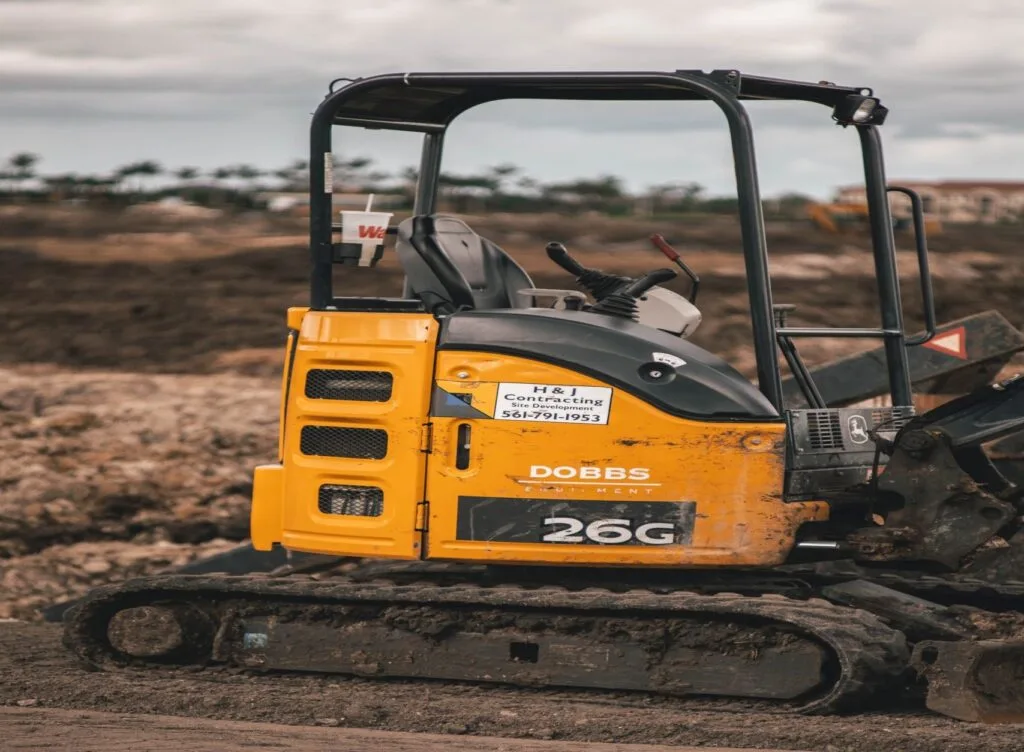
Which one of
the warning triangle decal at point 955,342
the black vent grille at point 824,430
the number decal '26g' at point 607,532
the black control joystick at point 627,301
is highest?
the black control joystick at point 627,301

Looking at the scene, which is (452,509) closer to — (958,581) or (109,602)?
(109,602)

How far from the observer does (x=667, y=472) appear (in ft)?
21.5

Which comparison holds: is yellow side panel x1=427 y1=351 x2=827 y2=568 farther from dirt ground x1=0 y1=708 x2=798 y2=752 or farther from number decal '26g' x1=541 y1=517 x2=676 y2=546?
dirt ground x1=0 y1=708 x2=798 y2=752

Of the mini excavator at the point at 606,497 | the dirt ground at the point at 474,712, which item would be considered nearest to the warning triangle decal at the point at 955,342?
the mini excavator at the point at 606,497

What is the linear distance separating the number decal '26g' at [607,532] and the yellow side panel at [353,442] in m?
0.60

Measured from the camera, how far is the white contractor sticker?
6.61 m

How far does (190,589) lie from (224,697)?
2.38 feet

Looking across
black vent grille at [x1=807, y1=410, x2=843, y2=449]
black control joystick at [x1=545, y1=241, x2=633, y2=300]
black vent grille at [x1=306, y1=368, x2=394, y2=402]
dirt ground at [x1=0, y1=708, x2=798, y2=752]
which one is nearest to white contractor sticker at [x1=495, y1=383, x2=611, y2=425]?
black vent grille at [x1=306, y1=368, x2=394, y2=402]

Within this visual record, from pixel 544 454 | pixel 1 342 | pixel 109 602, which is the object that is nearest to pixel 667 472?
pixel 544 454

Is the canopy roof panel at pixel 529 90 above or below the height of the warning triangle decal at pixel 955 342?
above

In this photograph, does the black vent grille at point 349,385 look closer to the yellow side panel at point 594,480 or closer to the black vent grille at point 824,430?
the yellow side panel at point 594,480

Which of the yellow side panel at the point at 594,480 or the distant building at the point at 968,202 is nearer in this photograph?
the yellow side panel at the point at 594,480

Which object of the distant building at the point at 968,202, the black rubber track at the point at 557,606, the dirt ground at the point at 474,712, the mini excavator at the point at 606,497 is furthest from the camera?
the distant building at the point at 968,202

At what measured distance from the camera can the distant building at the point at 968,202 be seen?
38.9 meters
